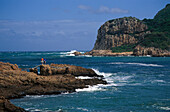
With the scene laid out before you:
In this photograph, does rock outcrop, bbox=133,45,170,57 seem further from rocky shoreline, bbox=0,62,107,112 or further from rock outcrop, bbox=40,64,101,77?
rocky shoreline, bbox=0,62,107,112

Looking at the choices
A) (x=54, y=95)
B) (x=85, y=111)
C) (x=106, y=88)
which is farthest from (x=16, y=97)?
(x=106, y=88)

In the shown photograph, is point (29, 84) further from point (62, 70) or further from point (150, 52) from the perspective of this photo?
point (150, 52)

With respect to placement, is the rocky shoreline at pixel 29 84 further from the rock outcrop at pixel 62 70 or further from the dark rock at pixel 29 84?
the rock outcrop at pixel 62 70

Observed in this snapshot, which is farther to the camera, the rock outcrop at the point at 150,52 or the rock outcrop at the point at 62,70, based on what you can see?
the rock outcrop at the point at 150,52

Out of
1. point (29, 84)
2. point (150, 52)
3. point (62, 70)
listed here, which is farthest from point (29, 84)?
point (150, 52)

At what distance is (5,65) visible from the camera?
135ft

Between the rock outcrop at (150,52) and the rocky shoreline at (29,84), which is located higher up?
the rock outcrop at (150,52)

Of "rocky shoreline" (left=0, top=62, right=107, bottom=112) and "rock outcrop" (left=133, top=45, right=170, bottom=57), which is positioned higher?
"rock outcrop" (left=133, top=45, right=170, bottom=57)

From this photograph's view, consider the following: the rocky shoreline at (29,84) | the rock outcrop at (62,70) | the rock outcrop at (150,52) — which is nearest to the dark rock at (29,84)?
the rocky shoreline at (29,84)

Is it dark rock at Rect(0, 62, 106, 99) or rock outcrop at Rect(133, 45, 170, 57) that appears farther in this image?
rock outcrop at Rect(133, 45, 170, 57)

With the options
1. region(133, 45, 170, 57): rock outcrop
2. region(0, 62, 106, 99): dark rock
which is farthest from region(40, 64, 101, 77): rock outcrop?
region(133, 45, 170, 57): rock outcrop

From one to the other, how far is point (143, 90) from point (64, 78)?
12.3 meters

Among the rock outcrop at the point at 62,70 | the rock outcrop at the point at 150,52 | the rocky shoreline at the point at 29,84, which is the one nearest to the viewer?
the rocky shoreline at the point at 29,84

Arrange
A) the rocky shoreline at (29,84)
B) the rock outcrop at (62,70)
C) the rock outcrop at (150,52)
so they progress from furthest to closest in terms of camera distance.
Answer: the rock outcrop at (150,52), the rock outcrop at (62,70), the rocky shoreline at (29,84)
